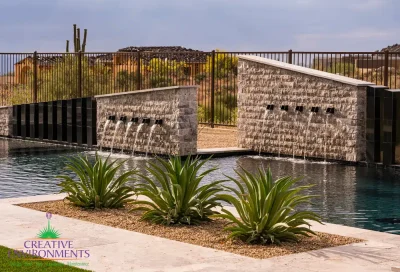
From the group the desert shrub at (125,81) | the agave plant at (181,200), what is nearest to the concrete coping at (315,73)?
the desert shrub at (125,81)

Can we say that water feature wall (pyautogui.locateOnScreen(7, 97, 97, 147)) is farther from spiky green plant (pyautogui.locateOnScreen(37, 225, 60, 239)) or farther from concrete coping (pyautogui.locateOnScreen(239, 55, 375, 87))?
spiky green plant (pyautogui.locateOnScreen(37, 225, 60, 239))

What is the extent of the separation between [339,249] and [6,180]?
919 centimetres

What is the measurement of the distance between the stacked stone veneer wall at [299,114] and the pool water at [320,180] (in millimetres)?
659

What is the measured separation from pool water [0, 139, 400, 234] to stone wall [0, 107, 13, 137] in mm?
5305

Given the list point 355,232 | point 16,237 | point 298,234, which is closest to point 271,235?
point 298,234

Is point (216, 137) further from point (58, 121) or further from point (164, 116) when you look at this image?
point (58, 121)

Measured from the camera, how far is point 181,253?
9062 millimetres

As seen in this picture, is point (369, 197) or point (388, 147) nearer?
point (369, 197)

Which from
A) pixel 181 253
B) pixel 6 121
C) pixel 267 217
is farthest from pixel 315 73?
pixel 6 121

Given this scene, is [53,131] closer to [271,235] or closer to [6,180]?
[6,180]

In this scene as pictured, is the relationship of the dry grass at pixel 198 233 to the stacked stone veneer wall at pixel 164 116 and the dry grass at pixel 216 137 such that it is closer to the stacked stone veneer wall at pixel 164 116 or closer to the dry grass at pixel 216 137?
the stacked stone veneer wall at pixel 164 116

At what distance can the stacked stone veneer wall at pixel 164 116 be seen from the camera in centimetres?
2117

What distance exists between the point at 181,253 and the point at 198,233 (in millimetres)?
1258

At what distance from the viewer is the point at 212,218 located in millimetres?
11367
